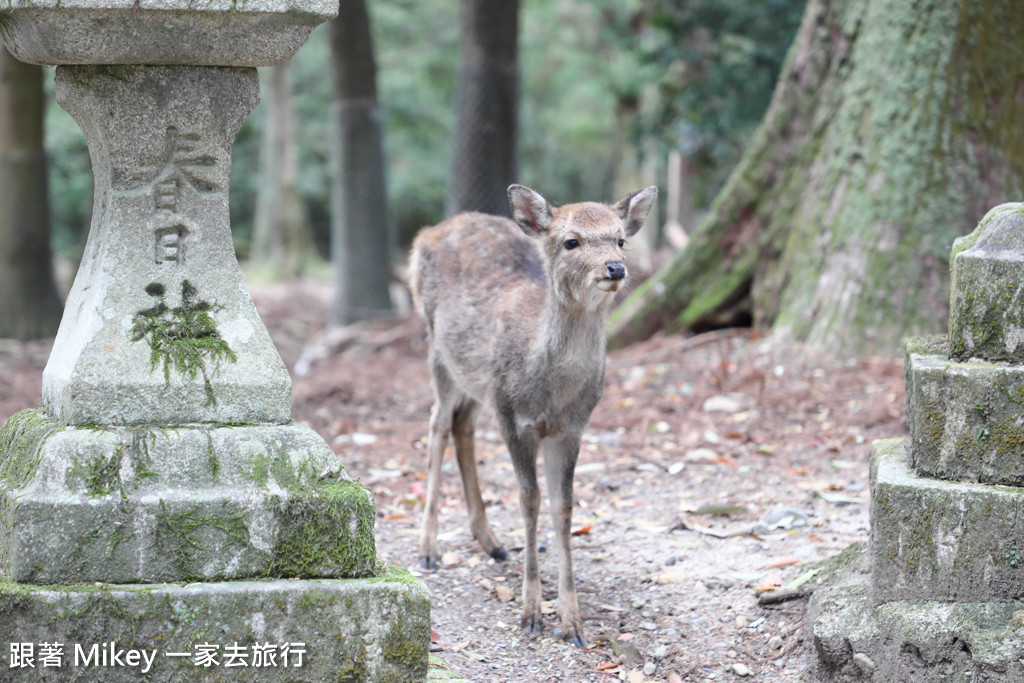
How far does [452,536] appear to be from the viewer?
5746 millimetres

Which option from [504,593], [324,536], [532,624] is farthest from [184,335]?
[504,593]

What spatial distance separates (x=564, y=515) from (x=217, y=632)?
2.01 meters

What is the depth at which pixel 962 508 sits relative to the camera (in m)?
3.66

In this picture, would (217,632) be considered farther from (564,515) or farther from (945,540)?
(945,540)

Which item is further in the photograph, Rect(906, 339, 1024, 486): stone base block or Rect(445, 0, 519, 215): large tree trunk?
Rect(445, 0, 519, 215): large tree trunk

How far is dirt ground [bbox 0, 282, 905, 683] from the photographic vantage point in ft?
14.5

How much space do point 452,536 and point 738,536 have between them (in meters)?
1.51

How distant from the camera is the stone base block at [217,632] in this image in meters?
3.05

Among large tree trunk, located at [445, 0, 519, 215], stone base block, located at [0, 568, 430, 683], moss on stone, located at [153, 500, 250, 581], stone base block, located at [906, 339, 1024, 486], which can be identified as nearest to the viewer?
stone base block, located at [0, 568, 430, 683]

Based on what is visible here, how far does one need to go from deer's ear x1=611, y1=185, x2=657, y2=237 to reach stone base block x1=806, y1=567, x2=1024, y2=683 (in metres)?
1.95

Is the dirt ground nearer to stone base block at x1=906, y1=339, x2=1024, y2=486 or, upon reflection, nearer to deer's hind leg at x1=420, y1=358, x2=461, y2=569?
deer's hind leg at x1=420, y1=358, x2=461, y2=569

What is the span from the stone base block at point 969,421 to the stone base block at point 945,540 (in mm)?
56

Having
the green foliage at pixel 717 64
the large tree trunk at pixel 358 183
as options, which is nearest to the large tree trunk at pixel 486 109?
the large tree trunk at pixel 358 183

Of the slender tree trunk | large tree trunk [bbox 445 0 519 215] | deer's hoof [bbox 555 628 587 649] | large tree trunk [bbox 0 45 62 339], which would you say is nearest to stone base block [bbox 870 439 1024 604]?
deer's hoof [bbox 555 628 587 649]
